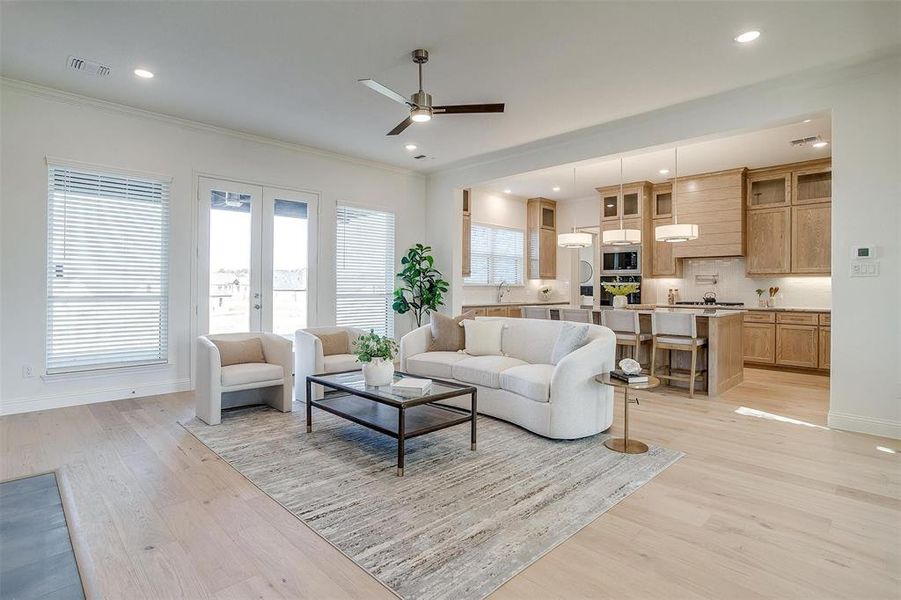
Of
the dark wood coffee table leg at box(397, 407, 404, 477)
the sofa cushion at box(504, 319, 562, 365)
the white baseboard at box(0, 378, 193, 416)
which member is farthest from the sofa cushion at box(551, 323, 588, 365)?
the white baseboard at box(0, 378, 193, 416)

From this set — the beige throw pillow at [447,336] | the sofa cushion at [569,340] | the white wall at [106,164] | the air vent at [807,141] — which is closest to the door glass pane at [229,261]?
the white wall at [106,164]

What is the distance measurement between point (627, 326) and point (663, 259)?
3.24m

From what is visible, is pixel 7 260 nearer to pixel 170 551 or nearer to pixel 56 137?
pixel 56 137

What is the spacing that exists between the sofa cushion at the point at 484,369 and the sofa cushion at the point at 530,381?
0.10m

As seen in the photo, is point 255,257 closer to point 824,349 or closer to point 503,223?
point 503,223

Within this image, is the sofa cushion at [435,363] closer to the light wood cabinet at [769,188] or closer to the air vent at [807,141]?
the air vent at [807,141]

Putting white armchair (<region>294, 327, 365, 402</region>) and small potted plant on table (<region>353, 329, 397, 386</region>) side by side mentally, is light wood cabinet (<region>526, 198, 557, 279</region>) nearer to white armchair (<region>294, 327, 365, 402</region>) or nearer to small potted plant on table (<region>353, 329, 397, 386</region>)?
white armchair (<region>294, 327, 365, 402</region>)

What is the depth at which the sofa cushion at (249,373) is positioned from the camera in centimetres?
414

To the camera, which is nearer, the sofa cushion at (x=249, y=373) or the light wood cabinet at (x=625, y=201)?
the sofa cushion at (x=249, y=373)

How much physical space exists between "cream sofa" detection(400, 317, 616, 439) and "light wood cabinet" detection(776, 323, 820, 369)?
440 cm

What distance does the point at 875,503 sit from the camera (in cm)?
266

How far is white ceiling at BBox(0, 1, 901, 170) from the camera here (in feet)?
10.5

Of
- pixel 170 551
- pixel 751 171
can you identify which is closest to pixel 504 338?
pixel 170 551

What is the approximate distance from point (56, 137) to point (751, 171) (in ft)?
30.0
